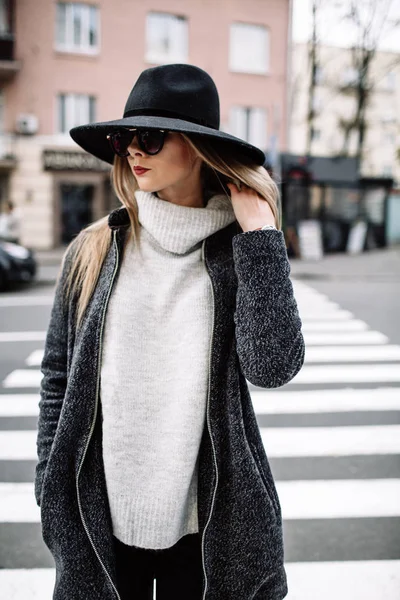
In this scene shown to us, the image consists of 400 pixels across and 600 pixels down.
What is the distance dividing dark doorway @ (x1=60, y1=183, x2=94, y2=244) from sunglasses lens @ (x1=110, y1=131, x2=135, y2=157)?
→ 1958cm

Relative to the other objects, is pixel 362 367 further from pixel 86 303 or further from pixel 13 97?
pixel 13 97

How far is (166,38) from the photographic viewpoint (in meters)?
20.5

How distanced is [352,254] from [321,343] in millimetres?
12535

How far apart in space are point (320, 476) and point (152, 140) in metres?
2.91

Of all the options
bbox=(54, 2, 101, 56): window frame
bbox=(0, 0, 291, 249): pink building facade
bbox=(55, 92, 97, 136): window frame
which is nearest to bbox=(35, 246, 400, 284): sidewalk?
bbox=(0, 0, 291, 249): pink building facade

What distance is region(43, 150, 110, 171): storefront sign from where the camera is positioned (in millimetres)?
19969

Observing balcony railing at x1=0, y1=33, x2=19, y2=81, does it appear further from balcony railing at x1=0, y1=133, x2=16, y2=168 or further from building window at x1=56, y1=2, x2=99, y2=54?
balcony railing at x1=0, y1=133, x2=16, y2=168

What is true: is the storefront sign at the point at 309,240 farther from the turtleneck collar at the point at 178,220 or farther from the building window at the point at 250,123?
the turtleneck collar at the point at 178,220

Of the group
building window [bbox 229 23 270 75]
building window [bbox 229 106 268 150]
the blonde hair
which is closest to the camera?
the blonde hair

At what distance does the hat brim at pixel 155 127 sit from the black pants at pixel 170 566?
3.13 ft

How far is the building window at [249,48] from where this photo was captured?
21016 millimetres

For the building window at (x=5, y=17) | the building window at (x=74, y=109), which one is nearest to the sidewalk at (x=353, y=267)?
the building window at (x=74, y=109)

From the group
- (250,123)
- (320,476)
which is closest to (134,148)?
(320,476)

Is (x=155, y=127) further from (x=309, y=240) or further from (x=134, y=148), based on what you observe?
(x=309, y=240)
